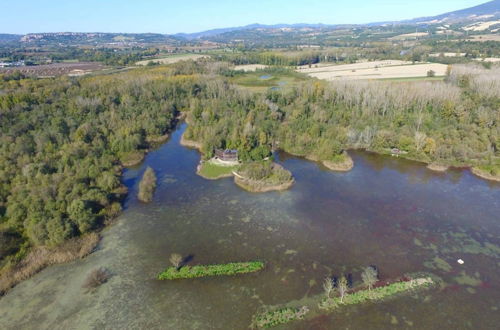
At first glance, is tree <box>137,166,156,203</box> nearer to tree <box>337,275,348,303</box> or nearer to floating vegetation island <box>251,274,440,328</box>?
floating vegetation island <box>251,274,440,328</box>

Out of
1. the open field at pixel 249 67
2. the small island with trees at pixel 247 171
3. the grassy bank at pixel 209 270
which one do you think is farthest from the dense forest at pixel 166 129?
the open field at pixel 249 67

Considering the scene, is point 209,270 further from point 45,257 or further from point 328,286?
point 45,257

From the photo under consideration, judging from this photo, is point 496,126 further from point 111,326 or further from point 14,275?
point 14,275

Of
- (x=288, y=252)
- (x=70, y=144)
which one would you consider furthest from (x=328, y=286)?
(x=70, y=144)

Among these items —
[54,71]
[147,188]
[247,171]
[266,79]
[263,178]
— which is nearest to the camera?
[147,188]

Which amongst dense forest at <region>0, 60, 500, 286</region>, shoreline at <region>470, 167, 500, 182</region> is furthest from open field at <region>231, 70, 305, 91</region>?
shoreline at <region>470, 167, 500, 182</region>

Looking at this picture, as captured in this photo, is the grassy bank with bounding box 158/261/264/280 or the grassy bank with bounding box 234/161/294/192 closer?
the grassy bank with bounding box 158/261/264/280
